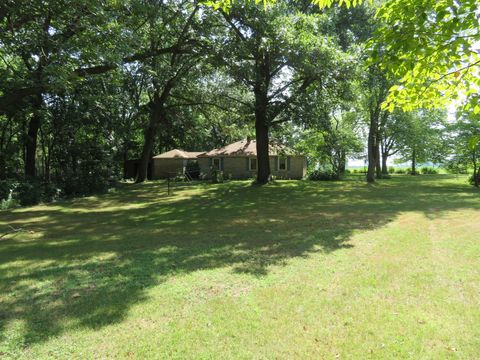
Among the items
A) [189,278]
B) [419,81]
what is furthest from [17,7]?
[419,81]

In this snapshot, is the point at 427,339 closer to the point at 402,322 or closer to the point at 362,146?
the point at 402,322

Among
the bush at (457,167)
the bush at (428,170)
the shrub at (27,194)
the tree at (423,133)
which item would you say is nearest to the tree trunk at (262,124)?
the shrub at (27,194)

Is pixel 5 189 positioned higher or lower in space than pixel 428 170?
higher

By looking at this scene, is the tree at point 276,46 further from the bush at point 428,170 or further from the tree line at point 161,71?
the bush at point 428,170

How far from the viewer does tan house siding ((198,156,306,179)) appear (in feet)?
106

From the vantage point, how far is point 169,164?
3638 centimetres

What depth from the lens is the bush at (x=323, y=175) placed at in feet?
101

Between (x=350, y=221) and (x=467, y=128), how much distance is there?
674 inches

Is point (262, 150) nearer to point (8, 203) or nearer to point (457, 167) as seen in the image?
point (457, 167)

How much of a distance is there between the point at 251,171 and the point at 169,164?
371 inches

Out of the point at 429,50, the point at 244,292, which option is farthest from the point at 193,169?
the point at 429,50

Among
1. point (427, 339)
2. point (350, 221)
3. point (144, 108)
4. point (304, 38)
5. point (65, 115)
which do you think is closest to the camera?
point (427, 339)

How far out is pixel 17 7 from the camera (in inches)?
422

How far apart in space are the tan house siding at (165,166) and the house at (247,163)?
3.31 meters
